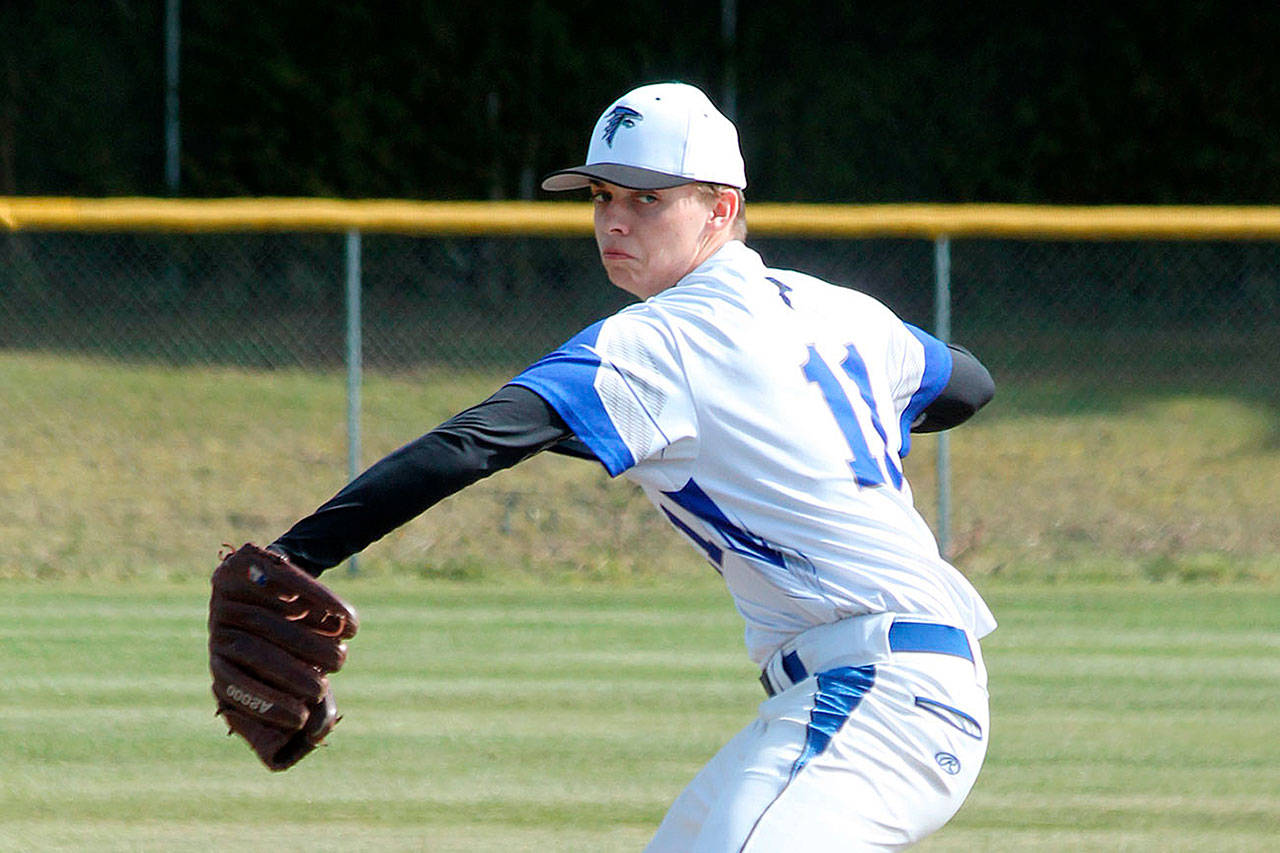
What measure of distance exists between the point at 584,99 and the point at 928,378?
49.6 ft

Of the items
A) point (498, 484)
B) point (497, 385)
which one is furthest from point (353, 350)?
point (497, 385)

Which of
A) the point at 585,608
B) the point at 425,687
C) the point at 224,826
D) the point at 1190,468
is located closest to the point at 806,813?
the point at 224,826

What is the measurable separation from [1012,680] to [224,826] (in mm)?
3527

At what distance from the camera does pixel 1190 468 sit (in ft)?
44.9

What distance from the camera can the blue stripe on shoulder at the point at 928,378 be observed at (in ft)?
10.5

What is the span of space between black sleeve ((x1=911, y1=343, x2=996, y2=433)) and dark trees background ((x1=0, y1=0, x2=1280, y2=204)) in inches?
580

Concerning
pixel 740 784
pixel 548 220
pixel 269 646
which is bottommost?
pixel 548 220

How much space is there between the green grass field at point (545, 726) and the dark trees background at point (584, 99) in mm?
9184

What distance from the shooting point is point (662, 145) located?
113 inches

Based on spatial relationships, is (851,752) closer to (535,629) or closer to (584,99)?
(535,629)

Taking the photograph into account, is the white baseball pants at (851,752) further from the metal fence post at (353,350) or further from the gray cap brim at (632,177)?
the metal fence post at (353,350)

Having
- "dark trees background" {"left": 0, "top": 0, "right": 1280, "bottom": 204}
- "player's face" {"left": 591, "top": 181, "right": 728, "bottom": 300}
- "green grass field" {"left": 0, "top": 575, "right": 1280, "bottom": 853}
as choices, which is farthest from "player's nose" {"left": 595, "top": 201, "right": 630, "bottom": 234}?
"dark trees background" {"left": 0, "top": 0, "right": 1280, "bottom": 204}

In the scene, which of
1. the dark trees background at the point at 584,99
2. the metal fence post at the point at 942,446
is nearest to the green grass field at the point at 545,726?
the metal fence post at the point at 942,446

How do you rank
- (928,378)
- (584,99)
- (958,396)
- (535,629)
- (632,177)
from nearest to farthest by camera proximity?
(632,177), (928,378), (958,396), (535,629), (584,99)
